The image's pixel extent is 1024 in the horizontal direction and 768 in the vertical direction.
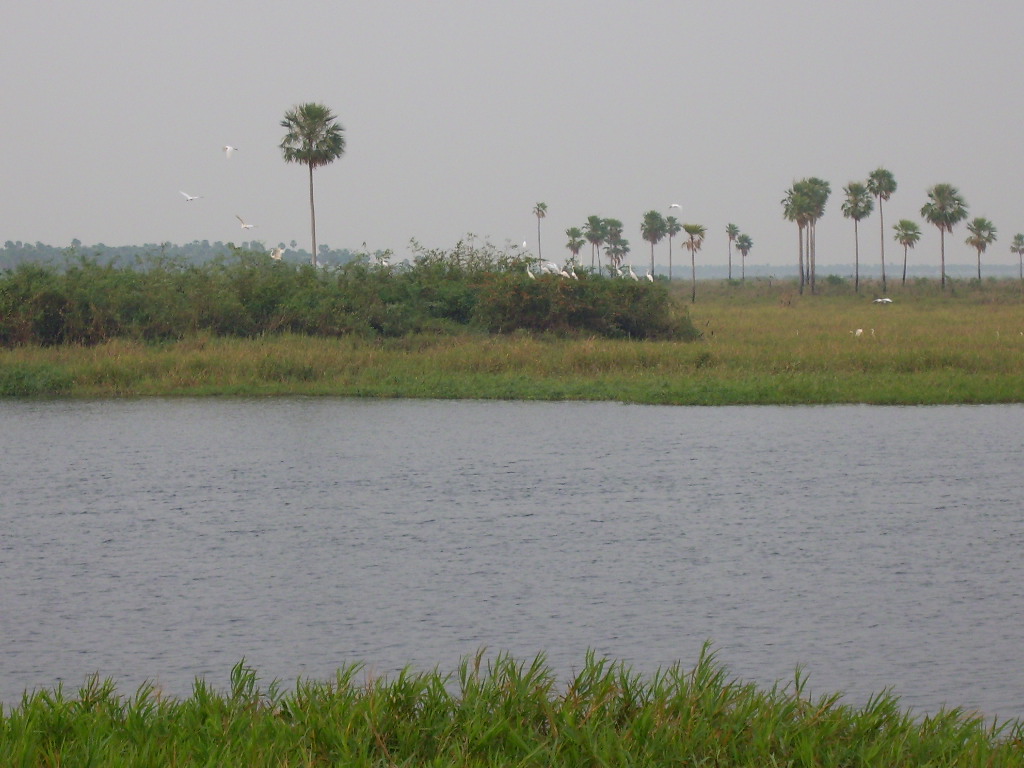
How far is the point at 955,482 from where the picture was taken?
1563cm

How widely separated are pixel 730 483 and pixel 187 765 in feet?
36.0

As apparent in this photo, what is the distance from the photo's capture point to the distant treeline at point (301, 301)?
3225 cm

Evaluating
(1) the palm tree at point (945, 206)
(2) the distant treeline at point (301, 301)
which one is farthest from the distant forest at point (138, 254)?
(1) the palm tree at point (945, 206)

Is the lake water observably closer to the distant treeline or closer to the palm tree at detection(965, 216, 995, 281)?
the distant treeline

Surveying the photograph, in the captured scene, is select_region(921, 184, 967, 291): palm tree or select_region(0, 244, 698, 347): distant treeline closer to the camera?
select_region(0, 244, 698, 347): distant treeline

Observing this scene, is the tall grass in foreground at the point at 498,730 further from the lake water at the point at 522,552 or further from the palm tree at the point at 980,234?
the palm tree at the point at 980,234

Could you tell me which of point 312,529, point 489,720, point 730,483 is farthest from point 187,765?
point 730,483

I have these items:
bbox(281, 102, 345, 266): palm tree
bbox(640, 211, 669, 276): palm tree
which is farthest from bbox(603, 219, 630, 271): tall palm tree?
bbox(281, 102, 345, 266): palm tree

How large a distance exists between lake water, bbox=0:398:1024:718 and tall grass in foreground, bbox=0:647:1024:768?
135 cm

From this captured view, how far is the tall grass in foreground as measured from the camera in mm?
5883

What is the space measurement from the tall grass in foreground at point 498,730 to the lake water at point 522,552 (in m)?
1.35

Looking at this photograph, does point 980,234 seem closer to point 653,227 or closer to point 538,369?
point 653,227

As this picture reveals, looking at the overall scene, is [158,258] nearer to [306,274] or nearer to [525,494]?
[306,274]

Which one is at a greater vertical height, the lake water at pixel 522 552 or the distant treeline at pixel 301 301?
the distant treeline at pixel 301 301
